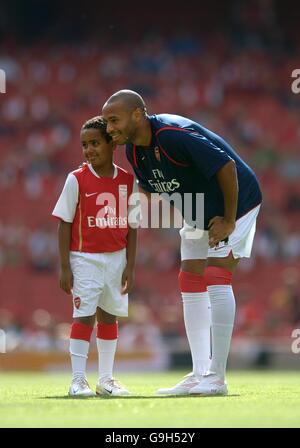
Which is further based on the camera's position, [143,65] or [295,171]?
[143,65]

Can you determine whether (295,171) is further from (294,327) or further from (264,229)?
(294,327)

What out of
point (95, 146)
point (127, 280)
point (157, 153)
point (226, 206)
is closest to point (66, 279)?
point (127, 280)

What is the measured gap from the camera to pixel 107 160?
6727 mm

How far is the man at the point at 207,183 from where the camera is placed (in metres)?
6.29

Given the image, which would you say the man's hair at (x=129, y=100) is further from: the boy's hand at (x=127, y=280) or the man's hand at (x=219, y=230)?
the boy's hand at (x=127, y=280)

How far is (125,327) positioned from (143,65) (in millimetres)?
10777

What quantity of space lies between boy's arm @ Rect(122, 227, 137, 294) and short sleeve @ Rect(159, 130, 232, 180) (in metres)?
0.79

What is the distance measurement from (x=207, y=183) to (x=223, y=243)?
1.23 feet

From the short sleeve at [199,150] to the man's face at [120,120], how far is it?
245mm

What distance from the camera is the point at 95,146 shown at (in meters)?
6.66

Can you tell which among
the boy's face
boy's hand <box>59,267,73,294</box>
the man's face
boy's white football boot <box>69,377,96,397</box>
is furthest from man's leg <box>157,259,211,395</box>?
the man's face

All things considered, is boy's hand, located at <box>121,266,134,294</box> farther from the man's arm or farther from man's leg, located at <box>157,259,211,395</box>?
the man's arm

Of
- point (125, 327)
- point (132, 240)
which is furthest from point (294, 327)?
point (132, 240)

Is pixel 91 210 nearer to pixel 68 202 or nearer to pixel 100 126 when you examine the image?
pixel 68 202
